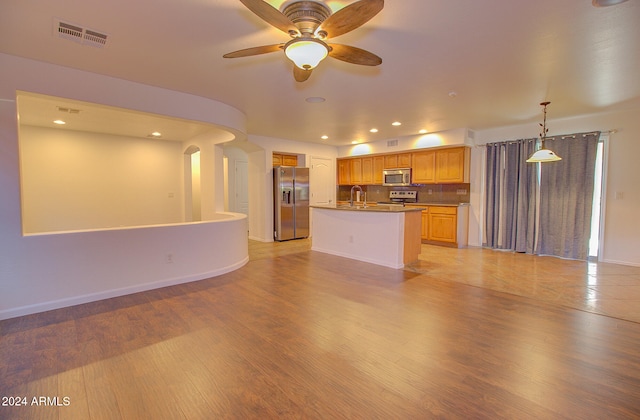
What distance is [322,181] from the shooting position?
26.8 ft

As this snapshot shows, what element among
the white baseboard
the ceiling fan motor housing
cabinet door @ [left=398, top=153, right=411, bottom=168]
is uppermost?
the ceiling fan motor housing

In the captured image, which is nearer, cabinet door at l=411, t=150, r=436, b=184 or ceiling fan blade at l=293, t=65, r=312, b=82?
ceiling fan blade at l=293, t=65, r=312, b=82

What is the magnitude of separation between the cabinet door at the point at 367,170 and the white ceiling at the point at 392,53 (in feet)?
10.8

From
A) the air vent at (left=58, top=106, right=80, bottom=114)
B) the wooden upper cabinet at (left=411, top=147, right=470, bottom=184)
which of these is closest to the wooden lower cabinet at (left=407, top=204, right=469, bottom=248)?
the wooden upper cabinet at (left=411, top=147, right=470, bottom=184)

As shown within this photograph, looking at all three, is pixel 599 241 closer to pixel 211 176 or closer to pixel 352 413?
pixel 352 413

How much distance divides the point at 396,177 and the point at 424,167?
0.71 metres

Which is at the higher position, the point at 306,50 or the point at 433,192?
the point at 306,50

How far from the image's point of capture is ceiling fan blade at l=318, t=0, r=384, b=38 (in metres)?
1.62

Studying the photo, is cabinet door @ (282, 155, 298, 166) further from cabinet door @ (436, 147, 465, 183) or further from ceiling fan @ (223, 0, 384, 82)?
ceiling fan @ (223, 0, 384, 82)

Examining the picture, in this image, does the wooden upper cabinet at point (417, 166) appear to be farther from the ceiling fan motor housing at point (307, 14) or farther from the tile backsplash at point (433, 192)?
the ceiling fan motor housing at point (307, 14)

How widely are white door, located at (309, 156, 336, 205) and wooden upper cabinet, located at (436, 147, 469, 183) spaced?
2.98 metres

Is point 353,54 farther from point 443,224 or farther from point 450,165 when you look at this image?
point 443,224

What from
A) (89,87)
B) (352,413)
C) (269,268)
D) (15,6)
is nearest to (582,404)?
(352,413)

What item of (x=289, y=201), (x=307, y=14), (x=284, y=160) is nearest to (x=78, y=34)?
(x=307, y=14)
